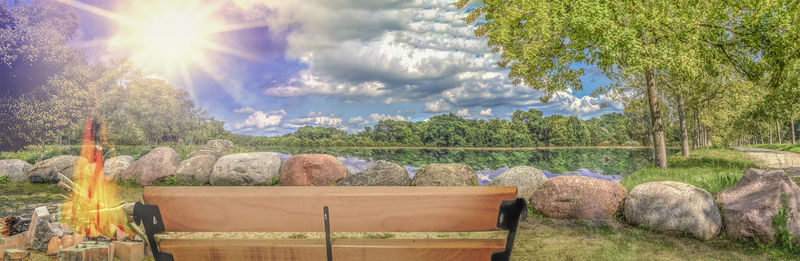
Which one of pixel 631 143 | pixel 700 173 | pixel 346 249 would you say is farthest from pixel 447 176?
pixel 631 143

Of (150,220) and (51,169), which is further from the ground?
(51,169)

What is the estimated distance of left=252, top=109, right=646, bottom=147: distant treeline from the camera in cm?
1717

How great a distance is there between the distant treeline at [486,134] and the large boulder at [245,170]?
17.7 feet

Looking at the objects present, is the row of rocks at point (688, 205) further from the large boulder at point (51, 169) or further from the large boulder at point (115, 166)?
the large boulder at point (51, 169)

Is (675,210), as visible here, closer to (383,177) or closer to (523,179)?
(523,179)

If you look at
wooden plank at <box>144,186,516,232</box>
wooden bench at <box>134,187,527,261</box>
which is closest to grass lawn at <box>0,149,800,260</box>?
wooden bench at <box>134,187,527,261</box>

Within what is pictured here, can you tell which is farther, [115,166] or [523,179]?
[115,166]

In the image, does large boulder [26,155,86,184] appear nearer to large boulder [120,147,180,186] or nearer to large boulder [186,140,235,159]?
large boulder [120,147,180,186]

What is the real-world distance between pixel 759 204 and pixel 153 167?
13568 millimetres

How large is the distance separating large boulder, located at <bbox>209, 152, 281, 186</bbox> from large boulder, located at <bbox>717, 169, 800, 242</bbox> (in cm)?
963

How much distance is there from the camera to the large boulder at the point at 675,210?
5754mm

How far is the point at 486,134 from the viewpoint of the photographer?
63.8ft

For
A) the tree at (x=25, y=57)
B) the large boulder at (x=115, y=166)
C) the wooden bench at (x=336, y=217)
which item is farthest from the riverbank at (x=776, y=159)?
the tree at (x=25, y=57)

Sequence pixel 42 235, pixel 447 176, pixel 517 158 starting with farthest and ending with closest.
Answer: pixel 517 158 → pixel 447 176 → pixel 42 235
